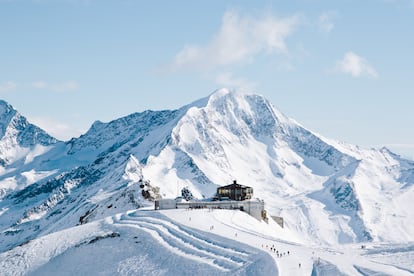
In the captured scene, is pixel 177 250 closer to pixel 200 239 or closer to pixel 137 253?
pixel 200 239

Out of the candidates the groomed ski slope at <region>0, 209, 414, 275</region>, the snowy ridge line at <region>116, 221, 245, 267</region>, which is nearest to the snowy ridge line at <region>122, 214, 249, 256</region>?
the groomed ski slope at <region>0, 209, 414, 275</region>

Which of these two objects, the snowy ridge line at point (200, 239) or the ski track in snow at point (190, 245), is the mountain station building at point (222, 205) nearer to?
the ski track in snow at point (190, 245)

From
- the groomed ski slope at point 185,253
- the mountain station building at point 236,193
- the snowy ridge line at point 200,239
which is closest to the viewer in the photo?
the groomed ski slope at point 185,253

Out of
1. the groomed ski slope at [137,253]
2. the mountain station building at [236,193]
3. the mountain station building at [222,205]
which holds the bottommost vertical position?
the groomed ski slope at [137,253]

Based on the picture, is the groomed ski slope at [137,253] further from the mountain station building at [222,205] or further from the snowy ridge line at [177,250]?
the mountain station building at [222,205]

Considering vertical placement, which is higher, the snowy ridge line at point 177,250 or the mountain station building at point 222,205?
the mountain station building at point 222,205

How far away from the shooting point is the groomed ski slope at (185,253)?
76125mm

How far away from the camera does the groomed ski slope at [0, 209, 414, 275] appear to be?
250 ft

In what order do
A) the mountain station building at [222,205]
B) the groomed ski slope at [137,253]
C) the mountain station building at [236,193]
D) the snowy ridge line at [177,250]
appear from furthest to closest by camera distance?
the mountain station building at [236,193], the mountain station building at [222,205], the groomed ski slope at [137,253], the snowy ridge line at [177,250]

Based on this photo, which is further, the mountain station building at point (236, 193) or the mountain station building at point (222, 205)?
the mountain station building at point (236, 193)

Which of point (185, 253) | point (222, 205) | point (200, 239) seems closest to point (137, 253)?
point (185, 253)

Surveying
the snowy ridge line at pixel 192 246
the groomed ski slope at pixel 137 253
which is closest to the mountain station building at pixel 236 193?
the groomed ski slope at pixel 137 253

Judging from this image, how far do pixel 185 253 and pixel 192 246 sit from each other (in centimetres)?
340

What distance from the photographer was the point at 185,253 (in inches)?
3465
